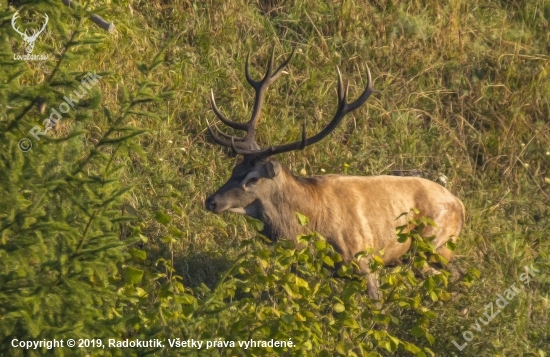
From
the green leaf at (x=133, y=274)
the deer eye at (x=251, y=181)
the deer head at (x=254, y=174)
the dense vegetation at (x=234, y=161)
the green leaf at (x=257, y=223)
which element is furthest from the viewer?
the deer eye at (x=251, y=181)

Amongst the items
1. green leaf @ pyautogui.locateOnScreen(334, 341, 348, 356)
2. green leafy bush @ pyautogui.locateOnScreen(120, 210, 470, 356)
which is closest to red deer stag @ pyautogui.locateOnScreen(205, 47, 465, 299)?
green leafy bush @ pyautogui.locateOnScreen(120, 210, 470, 356)

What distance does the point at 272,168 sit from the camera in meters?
8.85

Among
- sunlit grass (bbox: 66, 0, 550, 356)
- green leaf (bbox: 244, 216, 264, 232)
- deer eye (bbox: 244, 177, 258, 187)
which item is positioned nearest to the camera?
green leaf (bbox: 244, 216, 264, 232)

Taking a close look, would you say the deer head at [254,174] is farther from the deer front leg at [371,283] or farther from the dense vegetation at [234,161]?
the deer front leg at [371,283]

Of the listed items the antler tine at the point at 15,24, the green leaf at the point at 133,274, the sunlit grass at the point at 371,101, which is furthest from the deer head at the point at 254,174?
the antler tine at the point at 15,24

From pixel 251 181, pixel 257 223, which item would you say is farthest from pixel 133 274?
pixel 251 181

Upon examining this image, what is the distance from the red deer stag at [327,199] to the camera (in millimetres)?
8773

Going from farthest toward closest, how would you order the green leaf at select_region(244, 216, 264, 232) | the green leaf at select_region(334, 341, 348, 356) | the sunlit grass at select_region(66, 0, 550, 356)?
the sunlit grass at select_region(66, 0, 550, 356) < the green leaf at select_region(244, 216, 264, 232) < the green leaf at select_region(334, 341, 348, 356)

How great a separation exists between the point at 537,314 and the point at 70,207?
4434mm

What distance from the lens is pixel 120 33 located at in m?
11.2

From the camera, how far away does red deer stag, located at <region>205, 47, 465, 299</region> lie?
8.77 m

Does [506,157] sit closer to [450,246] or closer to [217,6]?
[217,6]

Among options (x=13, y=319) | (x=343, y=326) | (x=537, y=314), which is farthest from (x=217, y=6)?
(x=13, y=319)

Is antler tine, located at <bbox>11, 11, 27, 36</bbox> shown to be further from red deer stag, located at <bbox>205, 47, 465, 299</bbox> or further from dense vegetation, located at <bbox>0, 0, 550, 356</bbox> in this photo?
red deer stag, located at <bbox>205, 47, 465, 299</bbox>
